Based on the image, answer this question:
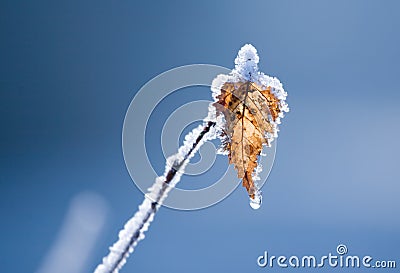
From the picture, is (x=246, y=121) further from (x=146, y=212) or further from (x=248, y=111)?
(x=146, y=212)

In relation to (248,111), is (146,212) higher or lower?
lower

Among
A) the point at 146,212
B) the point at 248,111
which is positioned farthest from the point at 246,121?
the point at 146,212

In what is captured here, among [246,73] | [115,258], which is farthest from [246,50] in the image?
[115,258]

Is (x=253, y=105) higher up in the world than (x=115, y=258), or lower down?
higher up

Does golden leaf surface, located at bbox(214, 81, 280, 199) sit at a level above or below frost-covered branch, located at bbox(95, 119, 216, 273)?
above

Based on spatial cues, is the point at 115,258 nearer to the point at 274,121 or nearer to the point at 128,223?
the point at 128,223

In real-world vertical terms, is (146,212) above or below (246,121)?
below

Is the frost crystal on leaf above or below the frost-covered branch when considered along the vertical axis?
above

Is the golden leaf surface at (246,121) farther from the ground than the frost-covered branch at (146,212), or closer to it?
farther from the ground
